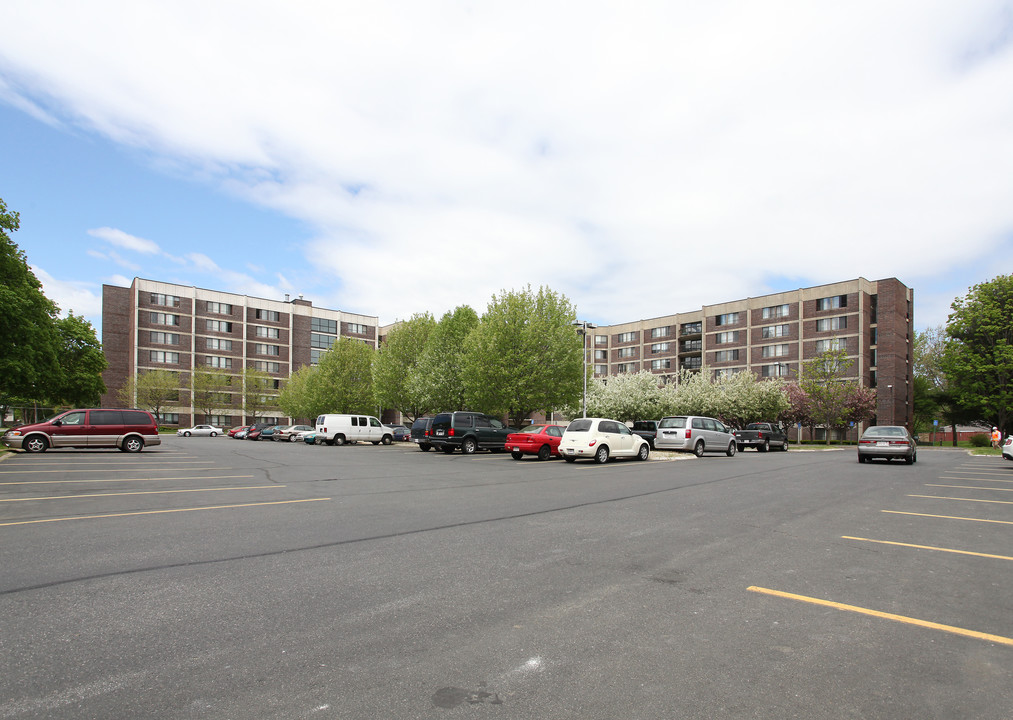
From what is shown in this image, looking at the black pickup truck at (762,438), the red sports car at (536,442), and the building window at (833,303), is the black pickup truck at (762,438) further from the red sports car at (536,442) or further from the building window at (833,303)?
the building window at (833,303)

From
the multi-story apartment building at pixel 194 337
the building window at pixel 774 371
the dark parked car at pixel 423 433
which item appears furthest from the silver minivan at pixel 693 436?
the multi-story apartment building at pixel 194 337

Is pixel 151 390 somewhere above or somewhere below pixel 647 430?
above

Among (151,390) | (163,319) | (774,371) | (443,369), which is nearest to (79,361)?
(151,390)

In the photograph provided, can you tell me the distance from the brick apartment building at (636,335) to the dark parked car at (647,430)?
26641 mm

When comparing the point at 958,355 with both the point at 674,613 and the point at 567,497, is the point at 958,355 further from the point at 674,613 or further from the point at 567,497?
the point at 674,613

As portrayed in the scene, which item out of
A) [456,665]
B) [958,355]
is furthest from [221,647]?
[958,355]

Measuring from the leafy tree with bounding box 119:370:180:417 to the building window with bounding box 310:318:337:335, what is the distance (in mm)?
22722

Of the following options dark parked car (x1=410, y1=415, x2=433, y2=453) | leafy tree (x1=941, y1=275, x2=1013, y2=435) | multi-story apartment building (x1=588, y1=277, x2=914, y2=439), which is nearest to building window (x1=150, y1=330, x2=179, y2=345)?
dark parked car (x1=410, y1=415, x2=433, y2=453)

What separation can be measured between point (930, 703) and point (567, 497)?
795 centimetres

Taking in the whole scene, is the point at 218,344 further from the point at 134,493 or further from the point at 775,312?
the point at 134,493

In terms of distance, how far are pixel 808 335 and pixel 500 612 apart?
74956mm

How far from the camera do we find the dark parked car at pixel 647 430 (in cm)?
2866

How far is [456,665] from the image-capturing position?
356cm

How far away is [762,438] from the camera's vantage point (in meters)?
35.8
